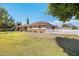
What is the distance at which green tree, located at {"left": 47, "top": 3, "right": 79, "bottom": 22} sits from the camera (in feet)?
8.87

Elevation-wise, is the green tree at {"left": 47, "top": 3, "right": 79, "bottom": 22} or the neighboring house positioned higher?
the green tree at {"left": 47, "top": 3, "right": 79, "bottom": 22}

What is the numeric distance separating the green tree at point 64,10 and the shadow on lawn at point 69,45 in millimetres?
229

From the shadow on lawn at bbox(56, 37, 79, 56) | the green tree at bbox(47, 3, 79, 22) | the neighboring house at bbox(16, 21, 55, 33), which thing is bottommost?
the shadow on lawn at bbox(56, 37, 79, 56)

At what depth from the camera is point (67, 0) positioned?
8.84ft

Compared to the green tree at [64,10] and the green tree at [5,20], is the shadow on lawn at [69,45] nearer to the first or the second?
the green tree at [64,10]

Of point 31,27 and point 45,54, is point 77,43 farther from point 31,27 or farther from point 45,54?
point 31,27

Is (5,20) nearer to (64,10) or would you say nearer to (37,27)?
(37,27)

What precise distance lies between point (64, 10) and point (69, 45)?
40 centimetres

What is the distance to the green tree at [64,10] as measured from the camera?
271 centimetres

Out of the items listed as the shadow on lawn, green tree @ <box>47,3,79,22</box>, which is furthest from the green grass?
green tree @ <box>47,3,79,22</box>

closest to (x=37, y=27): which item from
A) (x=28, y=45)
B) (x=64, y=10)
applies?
(x=28, y=45)

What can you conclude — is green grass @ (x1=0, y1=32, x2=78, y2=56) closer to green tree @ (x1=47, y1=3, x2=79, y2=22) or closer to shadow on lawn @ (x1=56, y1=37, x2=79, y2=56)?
shadow on lawn @ (x1=56, y1=37, x2=79, y2=56)

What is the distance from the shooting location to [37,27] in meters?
2.80

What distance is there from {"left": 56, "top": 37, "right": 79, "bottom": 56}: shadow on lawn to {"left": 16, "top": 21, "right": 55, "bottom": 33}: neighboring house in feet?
0.54
